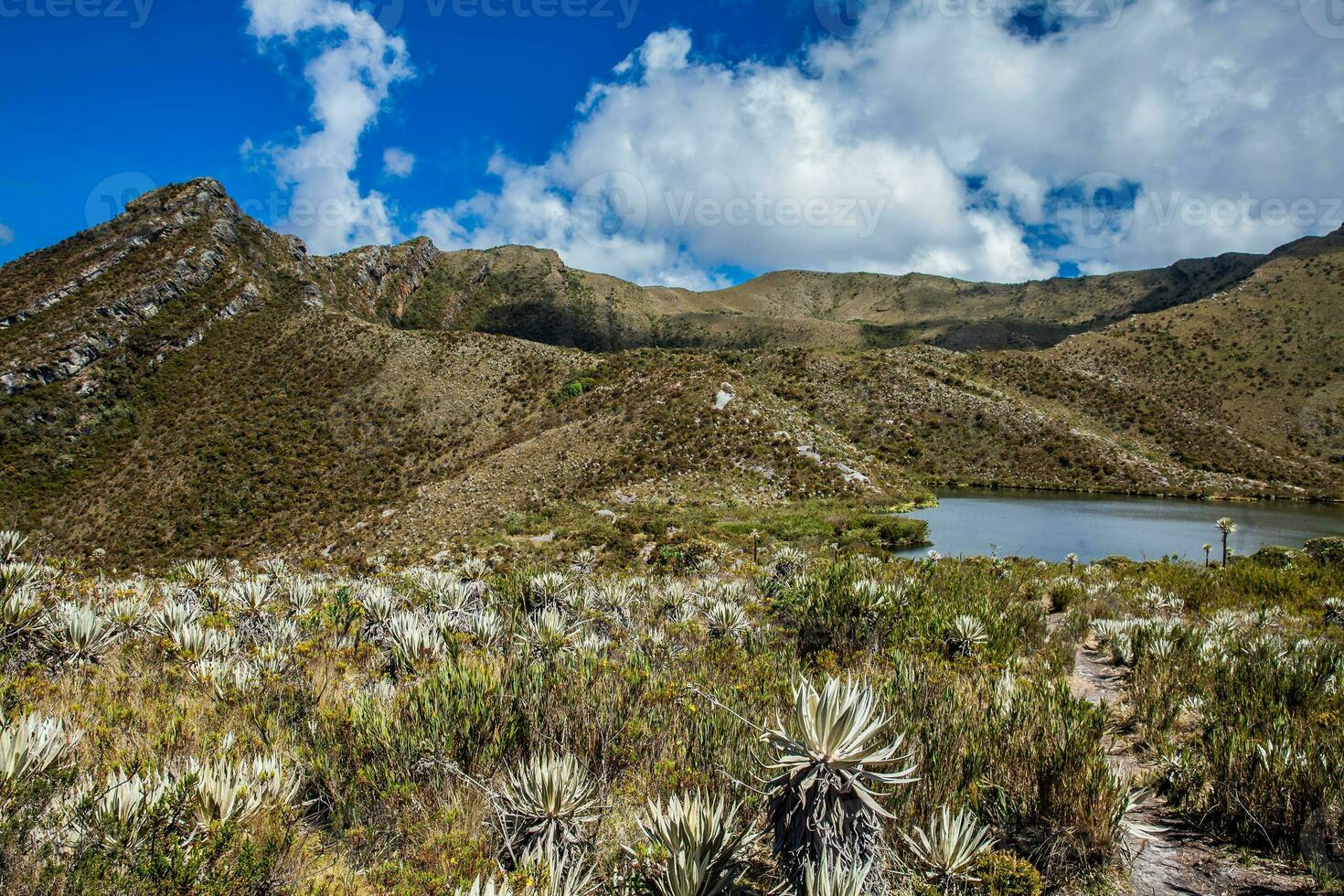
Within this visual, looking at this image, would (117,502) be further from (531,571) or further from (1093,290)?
(1093,290)

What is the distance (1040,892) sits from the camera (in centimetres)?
255

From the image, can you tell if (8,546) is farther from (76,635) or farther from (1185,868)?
(1185,868)

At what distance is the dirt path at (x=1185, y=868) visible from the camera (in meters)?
2.64

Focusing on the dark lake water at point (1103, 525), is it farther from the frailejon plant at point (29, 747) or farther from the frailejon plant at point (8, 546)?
the frailejon plant at point (8, 546)

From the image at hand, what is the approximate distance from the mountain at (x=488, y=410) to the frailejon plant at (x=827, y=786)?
20575 mm

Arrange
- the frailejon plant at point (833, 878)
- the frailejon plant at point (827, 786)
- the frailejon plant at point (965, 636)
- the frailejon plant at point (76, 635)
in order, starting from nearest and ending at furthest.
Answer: the frailejon plant at point (833, 878) < the frailejon plant at point (827, 786) < the frailejon plant at point (76, 635) < the frailejon plant at point (965, 636)

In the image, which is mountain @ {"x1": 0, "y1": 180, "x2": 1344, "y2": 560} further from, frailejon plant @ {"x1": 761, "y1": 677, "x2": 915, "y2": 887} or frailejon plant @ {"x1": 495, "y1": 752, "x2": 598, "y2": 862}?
frailejon plant @ {"x1": 761, "y1": 677, "x2": 915, "y2": 887}

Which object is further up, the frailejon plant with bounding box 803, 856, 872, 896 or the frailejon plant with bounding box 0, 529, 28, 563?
the frailejon plant with bounding box 0, 529, 28, 563

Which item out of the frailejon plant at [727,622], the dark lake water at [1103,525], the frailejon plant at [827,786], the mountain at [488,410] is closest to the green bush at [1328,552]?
the dark lake water at [1103,525]

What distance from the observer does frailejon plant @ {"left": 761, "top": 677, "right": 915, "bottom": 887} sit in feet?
7.55

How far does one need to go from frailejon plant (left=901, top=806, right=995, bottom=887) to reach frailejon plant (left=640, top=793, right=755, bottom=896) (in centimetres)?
78

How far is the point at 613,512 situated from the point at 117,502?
3071 cm

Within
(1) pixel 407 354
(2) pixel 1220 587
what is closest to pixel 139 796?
(2) pixel 1220 587

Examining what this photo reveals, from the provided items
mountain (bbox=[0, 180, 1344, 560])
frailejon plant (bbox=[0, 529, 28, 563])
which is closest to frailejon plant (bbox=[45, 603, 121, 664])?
frailejon plant (bbox=[0, 529, 28, 563])
